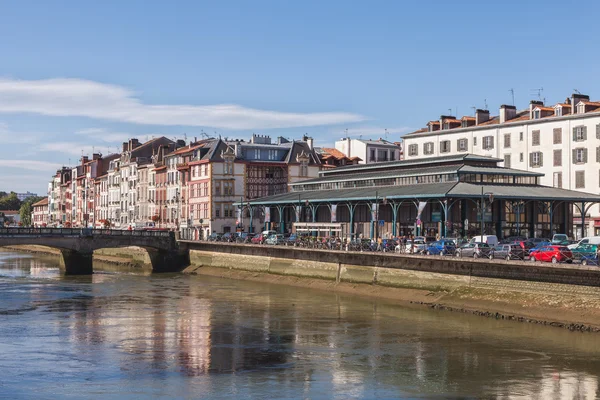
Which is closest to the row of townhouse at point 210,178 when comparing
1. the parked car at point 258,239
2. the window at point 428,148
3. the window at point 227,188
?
the window at point 227,188

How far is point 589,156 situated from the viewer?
95.4 m

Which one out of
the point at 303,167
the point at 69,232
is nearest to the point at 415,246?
the point at 69,232

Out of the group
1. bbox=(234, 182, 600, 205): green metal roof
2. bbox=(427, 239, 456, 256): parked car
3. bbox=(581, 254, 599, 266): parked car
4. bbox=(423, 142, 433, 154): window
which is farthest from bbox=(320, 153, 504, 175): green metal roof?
bbox=(581, 254, 599, 266): parked car

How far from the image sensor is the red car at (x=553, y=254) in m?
52.8

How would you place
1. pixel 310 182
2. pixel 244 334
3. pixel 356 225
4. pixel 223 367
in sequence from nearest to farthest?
1. pixel 223 367
2. pixel 244 334
3. pixel 356 225
4. pixel 310 182

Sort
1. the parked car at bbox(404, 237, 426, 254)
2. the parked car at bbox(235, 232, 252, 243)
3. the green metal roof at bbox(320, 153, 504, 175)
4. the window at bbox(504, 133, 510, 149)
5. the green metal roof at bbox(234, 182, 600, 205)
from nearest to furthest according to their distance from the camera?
the parked car at bbox(404, 237, 426, 254) < the green metal roof at bbox(234, 182, 600, 205) < the green metal roof at bbox(320, 153, 504, 175) < the parked car at bbox(235, 232, 252, 243) < the window at bbox(504, 133, 510, 149)

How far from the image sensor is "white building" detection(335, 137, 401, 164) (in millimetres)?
137125

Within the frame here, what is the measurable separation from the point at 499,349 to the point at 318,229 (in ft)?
152

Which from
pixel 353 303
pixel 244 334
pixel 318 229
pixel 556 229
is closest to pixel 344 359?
pixel 244 334

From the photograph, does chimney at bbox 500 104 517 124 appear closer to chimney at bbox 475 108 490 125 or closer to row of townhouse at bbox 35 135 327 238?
chimney at bbox 475 108 490 125

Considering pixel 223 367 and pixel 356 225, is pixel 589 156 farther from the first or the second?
pixel 223 367

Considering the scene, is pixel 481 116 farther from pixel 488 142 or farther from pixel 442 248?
pixel 442 248

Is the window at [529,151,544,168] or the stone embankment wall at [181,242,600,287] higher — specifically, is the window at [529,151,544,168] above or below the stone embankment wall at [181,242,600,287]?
above

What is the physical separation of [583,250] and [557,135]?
44.4 m
